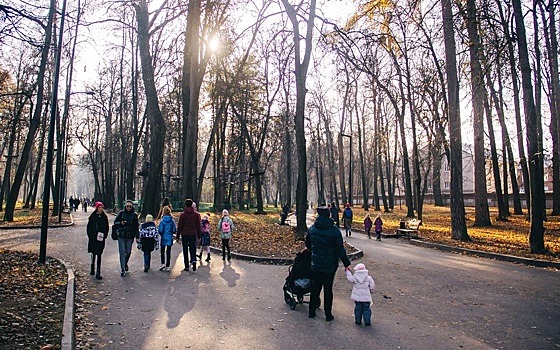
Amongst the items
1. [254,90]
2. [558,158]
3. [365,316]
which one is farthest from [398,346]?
[254,90]

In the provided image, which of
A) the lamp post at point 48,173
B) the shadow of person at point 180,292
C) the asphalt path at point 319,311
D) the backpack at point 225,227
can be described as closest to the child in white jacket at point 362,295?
the asphalt path at point 319,311

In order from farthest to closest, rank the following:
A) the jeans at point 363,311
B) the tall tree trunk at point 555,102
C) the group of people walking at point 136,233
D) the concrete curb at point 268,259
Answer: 1. the tall tree trunk at point 555,102
2. the concrete curb at point 268,259
3. the group of people walking at point 136,233
4. the jeans at point 363,311

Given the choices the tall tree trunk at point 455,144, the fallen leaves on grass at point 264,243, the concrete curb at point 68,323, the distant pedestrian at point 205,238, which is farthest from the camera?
the tall tree trunk at point 455,144

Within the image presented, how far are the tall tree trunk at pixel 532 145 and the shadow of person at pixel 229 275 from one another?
32.4 ft

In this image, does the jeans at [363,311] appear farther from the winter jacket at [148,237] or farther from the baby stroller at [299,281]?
the winter jacket at [148,237]

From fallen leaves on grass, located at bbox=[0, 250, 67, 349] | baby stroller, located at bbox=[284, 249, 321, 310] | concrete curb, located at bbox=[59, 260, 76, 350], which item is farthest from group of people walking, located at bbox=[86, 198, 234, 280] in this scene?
baby stroller, located at bbox=[284, 249, 321, 310]

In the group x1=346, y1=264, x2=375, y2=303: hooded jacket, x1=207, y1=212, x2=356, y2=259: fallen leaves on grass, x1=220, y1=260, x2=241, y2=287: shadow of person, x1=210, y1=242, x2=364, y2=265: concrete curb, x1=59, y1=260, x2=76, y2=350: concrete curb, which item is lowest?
x1=220, y1=260, x2=241, y2=287: shadow of person

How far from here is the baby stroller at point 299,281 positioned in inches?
294

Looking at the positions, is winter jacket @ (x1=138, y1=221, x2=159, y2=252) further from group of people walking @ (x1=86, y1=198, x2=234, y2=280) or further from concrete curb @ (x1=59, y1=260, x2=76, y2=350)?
concrete curb @ (x1=59, y1=260, x2=76, y2=350)

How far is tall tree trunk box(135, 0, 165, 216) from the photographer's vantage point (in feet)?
70.3

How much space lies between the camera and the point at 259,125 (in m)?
40.2

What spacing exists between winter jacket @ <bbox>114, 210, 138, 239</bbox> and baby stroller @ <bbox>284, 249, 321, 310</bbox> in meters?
4.58

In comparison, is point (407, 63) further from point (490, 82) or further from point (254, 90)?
point (254, 90)

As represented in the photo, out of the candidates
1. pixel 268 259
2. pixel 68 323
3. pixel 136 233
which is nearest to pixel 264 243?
pixel 268 259
